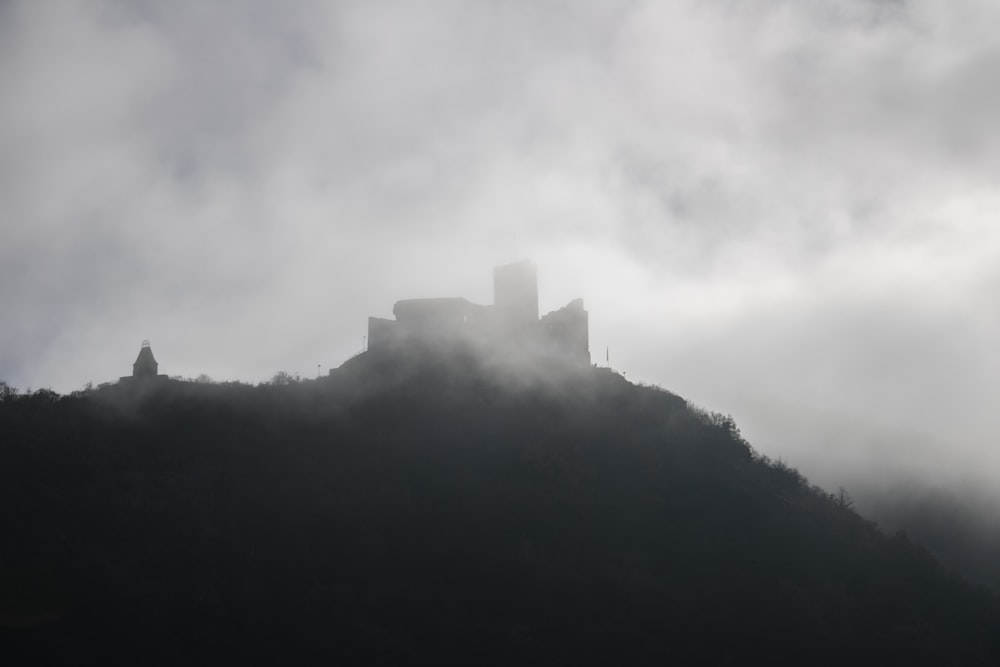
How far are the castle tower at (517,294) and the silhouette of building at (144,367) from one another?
93.6 feet

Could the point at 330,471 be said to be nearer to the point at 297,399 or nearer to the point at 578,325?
the point at 297,399

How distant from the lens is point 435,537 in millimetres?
78062

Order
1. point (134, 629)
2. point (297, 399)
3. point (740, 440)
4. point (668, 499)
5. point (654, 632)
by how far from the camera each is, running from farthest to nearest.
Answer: point (740, 440), point (297, 399), point (668, 499), point (654, 632), point (134, 629)

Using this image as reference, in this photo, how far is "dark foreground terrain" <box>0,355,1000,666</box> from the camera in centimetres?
6600

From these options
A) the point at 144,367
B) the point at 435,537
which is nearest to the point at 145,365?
the point at 144,367

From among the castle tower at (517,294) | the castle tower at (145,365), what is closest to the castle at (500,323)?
the castle tower at (517,294)

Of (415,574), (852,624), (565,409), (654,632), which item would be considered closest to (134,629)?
(415,574)

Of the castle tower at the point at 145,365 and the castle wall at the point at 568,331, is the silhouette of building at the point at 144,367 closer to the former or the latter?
the castle tower at the point at 145,365

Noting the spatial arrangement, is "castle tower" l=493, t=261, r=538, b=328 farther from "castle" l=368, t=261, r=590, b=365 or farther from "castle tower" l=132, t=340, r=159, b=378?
"castle tower" l=132, t=340, r=159, b=378

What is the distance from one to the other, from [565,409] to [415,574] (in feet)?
72.0

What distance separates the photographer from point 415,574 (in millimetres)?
74562

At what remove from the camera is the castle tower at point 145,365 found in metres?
87.9

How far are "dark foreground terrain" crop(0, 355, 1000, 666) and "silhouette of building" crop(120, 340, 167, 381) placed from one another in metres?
1.72

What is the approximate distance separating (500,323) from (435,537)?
22.0 m
